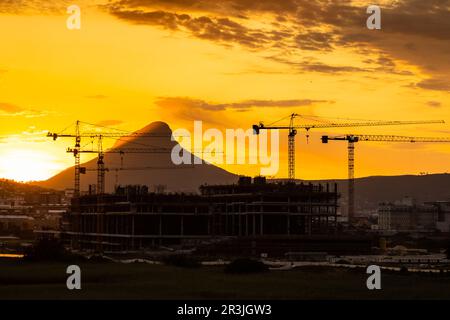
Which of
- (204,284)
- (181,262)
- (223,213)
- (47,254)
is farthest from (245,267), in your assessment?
(223,213)

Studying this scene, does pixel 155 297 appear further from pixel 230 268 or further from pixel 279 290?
pixel 230 268

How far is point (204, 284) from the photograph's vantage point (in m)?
85.1

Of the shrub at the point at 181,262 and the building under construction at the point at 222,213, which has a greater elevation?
the building under construction at the point at 222,213

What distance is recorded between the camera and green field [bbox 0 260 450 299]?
74.9 meters

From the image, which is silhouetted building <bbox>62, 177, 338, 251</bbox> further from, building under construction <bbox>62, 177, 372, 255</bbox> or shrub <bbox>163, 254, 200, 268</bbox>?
shrub <bbox>163, 254, 200, 268</bbox>

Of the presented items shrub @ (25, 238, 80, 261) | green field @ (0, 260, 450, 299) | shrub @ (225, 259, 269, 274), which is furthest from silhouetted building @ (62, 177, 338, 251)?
green field @ (0, 260, 450, 299)

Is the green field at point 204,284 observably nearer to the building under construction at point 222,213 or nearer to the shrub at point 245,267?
the shrub at point 245,267

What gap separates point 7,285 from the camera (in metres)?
85.4

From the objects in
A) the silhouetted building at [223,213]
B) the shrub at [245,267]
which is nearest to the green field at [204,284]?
the shrub at [245,267]

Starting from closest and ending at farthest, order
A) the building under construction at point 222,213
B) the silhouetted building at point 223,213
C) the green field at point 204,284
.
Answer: the green field at point 204,284 < the building under construction at point 222,213 < the silhouetted building at point 223,213

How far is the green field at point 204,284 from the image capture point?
A: 74875 millimetres

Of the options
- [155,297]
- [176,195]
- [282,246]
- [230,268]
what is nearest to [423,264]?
[230,268]

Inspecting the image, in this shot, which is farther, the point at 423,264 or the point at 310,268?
the point at 423,264
